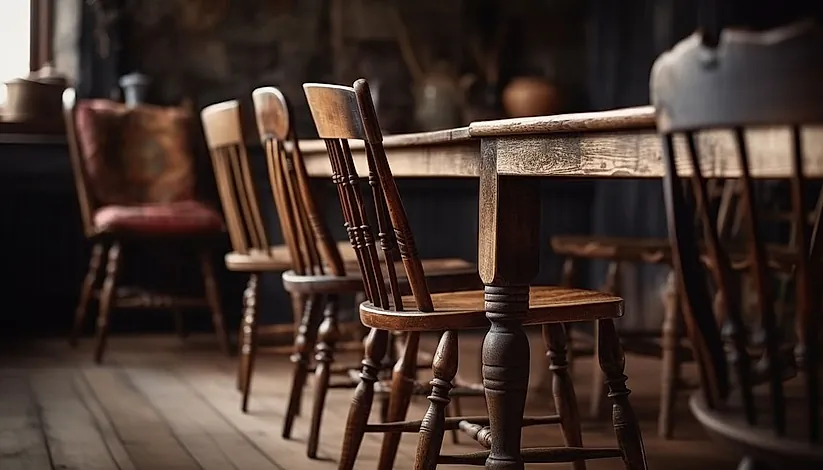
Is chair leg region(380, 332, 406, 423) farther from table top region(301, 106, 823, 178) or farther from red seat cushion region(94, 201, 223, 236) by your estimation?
red seat cushion region(94, 201, 223, 236)

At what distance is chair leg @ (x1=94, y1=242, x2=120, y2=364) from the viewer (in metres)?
4.36

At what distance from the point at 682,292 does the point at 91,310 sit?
4.06 meters

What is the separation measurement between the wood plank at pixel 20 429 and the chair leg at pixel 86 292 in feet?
2.14

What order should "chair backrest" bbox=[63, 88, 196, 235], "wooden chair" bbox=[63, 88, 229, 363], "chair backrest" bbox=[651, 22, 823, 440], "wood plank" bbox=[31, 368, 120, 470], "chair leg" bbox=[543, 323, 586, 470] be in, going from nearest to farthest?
1. "chair backrest" bbox=[651, 22, 823, 440]
2. "chair leg" bbox=[543, 323, 586, 470]
3. "wood plank" bbox=[31, 368, 120, 470]
4. "wooden chair" bbox=[63, 88, 229, 363]
5. "chair backrest" bbox=[63, 88, 196, 235]

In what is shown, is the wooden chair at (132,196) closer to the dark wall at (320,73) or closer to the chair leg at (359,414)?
the dark wall at (320,73)

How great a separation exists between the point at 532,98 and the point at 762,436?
13.8 feet

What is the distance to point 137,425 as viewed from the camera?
3240 millimetres

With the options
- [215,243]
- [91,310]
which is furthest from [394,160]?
[91,310]

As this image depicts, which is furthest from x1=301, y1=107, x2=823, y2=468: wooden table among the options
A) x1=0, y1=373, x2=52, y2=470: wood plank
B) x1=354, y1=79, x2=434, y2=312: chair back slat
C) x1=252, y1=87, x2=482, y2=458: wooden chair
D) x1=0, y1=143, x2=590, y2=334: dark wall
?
x1=0, y1=143, x2=590, y2=334: dark wall

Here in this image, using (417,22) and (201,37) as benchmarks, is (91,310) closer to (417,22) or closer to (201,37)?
(201,37)

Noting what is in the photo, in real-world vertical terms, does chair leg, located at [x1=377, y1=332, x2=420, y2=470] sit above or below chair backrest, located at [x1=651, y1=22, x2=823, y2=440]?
below

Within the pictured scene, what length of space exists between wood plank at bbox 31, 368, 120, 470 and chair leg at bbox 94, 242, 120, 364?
21 cm

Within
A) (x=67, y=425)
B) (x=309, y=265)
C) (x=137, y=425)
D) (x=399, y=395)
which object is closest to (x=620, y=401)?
(x=399, y=395)

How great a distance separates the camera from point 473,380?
13.2 ft
